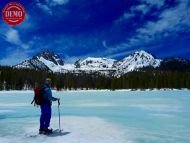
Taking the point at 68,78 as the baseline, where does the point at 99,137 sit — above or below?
below

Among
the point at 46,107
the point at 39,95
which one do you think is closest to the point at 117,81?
the point at 46,107

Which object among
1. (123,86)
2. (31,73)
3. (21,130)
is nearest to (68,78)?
(31,73)

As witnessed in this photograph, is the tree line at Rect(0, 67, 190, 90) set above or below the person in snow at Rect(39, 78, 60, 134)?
above

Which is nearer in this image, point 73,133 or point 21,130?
point 73,133

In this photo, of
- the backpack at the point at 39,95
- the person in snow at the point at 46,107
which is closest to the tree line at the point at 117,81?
the person in snow at the point at 46,107

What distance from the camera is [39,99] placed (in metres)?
13.0

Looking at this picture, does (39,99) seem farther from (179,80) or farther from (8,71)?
(179,80)

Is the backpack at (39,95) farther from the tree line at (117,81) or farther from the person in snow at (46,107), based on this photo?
the tree line at (117,81)

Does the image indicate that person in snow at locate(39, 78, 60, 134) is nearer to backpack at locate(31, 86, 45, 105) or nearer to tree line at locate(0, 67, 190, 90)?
backpack at locate(31, 86, 45, 105)

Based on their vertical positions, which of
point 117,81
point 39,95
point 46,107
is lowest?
point 46,107

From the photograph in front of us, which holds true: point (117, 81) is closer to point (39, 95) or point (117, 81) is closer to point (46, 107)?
point (46, 107)

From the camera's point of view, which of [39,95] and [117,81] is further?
[117,81]

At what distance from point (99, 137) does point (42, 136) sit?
1.97 metres

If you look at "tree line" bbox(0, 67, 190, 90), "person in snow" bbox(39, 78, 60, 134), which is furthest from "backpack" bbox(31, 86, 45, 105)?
"tree line" bbox(0, 67, 190, 90)
